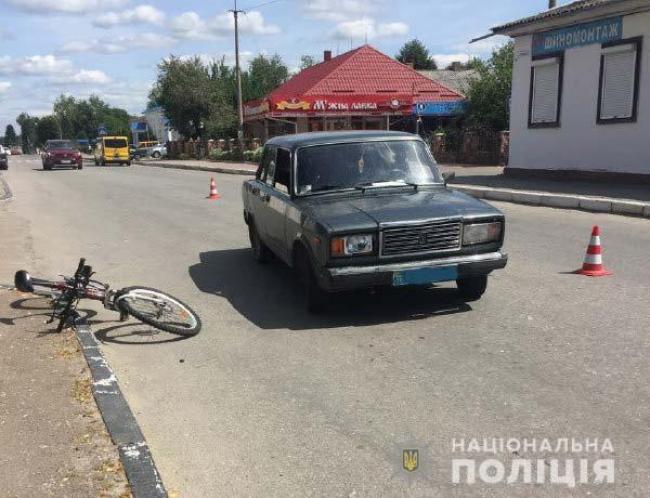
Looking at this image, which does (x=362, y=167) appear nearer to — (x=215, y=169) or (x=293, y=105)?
(x=215, y=169)

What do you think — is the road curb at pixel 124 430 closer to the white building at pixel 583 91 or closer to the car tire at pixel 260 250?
the car tire at pixel 260 250

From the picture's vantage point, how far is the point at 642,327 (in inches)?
209

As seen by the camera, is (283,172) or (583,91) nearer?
(283,172)

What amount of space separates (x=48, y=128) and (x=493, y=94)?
141347 mm

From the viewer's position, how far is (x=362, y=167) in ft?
21.4

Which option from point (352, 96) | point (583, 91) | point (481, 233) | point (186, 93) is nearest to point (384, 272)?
point (481, 233)

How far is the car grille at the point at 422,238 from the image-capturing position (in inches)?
213

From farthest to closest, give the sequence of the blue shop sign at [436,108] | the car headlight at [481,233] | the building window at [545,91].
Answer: the blue shop sign at [436,108] < the building window at [545,91] < the car headlight at [481,233]

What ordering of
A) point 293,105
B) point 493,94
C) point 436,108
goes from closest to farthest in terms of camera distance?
1. point 493,94
2. point 436,108
3. point 293,105

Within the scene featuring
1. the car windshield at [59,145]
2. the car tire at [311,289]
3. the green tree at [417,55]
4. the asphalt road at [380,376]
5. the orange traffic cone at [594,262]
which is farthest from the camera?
the green tree at [417,55]

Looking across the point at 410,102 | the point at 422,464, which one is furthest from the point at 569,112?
the point at 410,102

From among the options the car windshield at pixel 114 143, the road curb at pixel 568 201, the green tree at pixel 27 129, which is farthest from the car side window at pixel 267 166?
the green tree at pixel 27 129

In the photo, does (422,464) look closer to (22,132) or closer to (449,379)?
(449,379)

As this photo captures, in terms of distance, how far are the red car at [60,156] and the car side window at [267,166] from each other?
110ft
